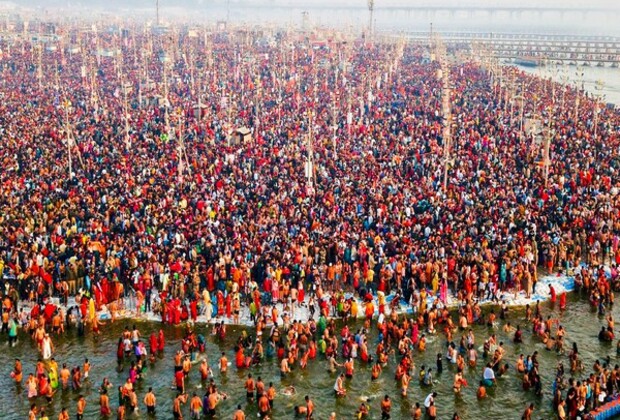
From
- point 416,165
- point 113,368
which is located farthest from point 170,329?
point 416,165

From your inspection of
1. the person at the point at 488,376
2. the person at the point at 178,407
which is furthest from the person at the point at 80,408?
the person at the point at 488,376

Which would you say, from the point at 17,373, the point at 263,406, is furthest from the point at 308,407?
the point at 17,373

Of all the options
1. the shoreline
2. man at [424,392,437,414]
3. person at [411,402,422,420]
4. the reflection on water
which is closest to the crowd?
Answer: the shoreline

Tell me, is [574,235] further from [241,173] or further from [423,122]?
[423,122]

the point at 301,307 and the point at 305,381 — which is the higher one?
the point at 301,307

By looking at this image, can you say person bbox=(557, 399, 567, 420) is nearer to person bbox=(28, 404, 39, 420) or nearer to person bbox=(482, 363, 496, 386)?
person bbox=(482, 363, 496, 386)

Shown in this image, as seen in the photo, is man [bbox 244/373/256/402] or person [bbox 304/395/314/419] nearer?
person [bbox 304/395/314/419]

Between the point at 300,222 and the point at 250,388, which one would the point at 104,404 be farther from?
the point at 300,222
